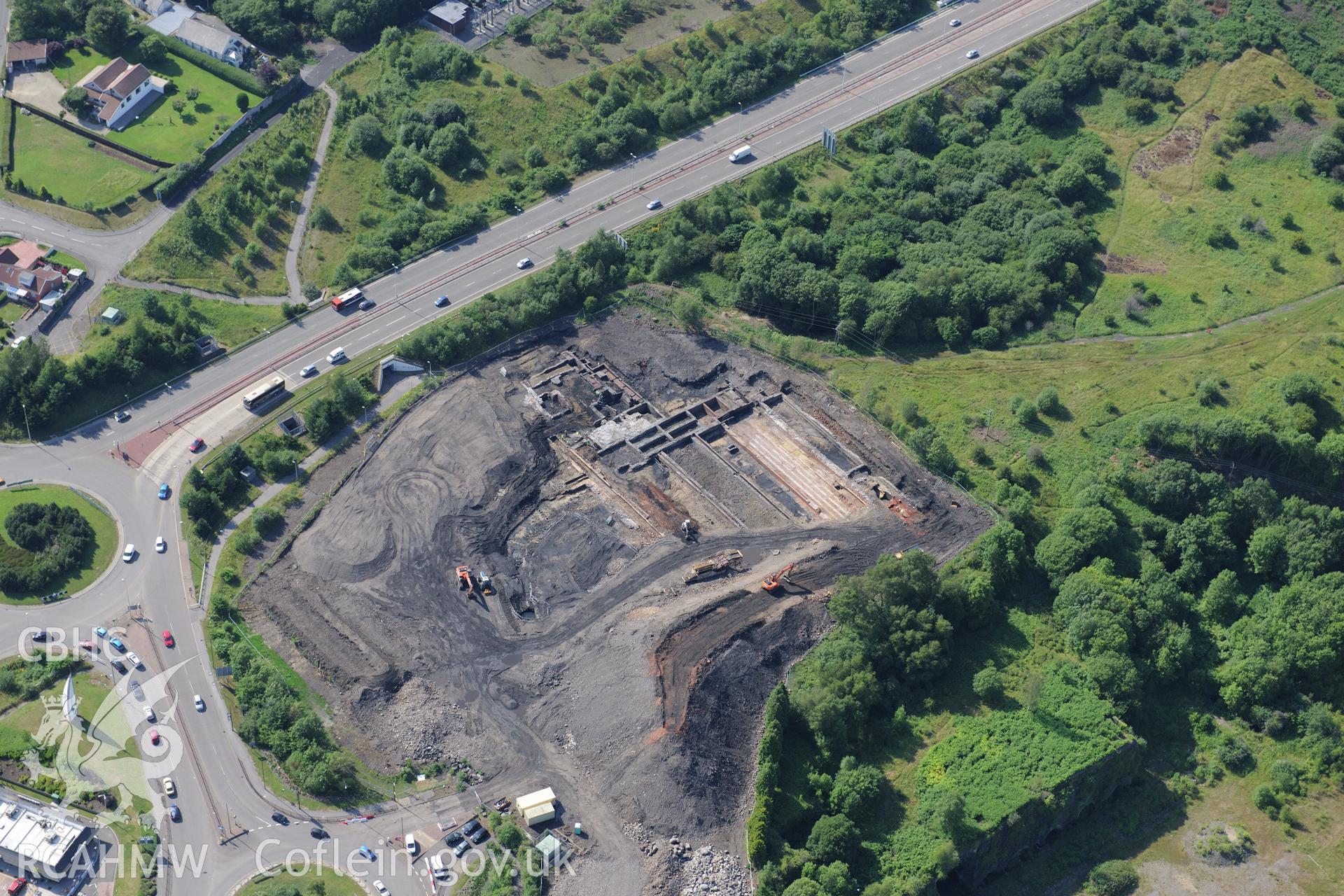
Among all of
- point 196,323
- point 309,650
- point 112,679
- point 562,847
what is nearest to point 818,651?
point 562,847

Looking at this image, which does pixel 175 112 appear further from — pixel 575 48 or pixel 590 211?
pixel 590 211

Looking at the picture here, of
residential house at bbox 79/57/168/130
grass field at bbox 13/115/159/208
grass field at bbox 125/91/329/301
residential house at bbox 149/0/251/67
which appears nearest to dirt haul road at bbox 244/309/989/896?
grass field at bbox 125/91/329/301

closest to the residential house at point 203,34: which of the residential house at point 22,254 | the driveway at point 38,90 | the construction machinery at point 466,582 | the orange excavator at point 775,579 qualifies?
the driveway at point 38,90

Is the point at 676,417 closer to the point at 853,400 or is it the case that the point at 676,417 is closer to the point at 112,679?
the point at 853,400

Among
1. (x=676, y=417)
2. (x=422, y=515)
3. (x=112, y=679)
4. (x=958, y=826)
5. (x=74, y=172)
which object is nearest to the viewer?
(x=958, y=826)

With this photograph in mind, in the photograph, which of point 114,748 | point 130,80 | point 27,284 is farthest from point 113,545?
point 130,80

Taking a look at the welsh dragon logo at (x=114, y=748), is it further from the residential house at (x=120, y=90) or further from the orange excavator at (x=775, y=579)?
the residential house at (x=120, y=90)

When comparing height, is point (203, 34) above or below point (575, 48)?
above
